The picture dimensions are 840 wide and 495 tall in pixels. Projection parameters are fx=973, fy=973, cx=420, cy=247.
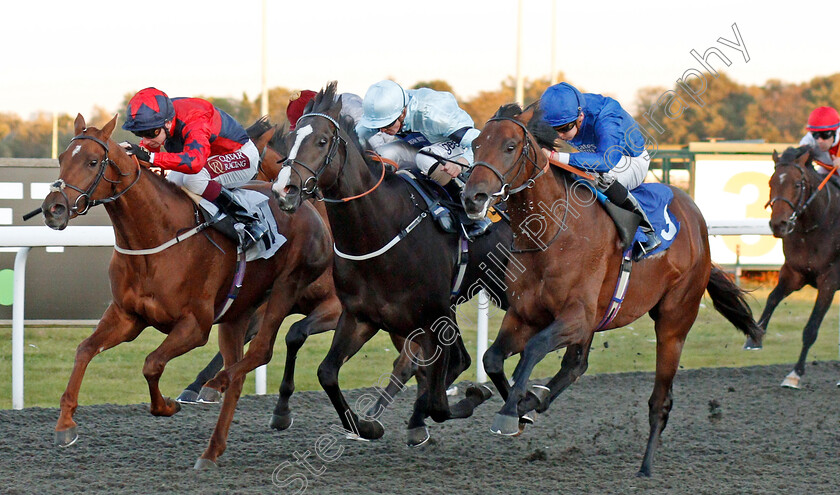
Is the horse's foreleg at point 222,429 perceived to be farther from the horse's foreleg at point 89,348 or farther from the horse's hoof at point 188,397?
the horse's hoof at point 188,397

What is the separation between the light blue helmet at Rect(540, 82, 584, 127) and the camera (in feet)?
13.8

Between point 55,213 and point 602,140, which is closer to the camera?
point 55,213

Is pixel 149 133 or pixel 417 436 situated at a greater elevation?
pixel 149 133

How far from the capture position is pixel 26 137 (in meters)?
21.3

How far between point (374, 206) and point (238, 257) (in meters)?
0.81

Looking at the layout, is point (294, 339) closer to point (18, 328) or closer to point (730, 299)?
point (18, 328)

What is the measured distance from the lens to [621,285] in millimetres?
4281

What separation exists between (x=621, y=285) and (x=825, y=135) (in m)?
3.96

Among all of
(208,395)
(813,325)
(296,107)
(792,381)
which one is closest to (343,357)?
(208,395)

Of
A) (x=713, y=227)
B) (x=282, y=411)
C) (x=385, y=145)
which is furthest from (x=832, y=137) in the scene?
(x=282, y=411)

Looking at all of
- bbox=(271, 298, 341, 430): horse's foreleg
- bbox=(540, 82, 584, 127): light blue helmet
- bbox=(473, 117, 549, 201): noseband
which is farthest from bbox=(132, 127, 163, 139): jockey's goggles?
bbox=(540, 82, 584, 127): light blue helmet

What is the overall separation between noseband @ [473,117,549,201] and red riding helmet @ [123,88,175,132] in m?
1.52

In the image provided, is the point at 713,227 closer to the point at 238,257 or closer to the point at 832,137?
the point at 832,137

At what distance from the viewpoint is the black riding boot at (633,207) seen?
427 centimetres
